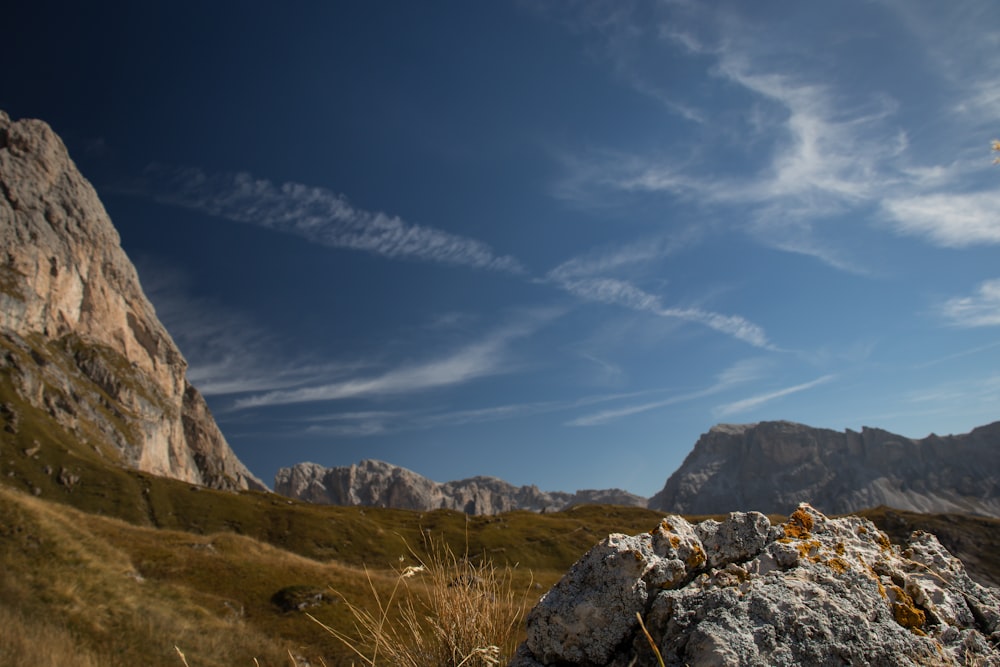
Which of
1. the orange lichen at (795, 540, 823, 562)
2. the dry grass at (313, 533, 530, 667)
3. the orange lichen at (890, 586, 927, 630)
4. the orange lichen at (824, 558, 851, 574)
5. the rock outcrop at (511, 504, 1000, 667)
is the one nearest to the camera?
the rock outcrop at (511, 504, 1000, 667)

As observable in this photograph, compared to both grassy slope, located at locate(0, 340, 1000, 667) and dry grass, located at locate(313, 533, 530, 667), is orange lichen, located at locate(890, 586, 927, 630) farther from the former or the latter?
dry grass, located at locate(313, 533, 530, 667)

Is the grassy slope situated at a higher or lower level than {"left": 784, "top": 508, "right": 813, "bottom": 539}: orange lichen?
lower

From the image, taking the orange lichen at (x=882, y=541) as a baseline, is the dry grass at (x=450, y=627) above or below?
below

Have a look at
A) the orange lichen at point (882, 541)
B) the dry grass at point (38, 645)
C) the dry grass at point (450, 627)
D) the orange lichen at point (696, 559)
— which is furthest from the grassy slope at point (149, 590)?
the orange lichen at point (882, 541)

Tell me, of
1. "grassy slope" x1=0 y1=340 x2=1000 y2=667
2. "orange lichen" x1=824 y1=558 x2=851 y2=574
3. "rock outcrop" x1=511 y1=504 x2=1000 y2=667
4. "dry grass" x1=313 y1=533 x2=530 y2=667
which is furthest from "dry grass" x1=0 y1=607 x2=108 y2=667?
"orange lichen" x1=824 y1=558 x2=851 y2=574

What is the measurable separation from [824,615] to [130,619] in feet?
70.0

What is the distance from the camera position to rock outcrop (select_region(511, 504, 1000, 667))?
414 cm

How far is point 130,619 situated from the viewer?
59.4 ft

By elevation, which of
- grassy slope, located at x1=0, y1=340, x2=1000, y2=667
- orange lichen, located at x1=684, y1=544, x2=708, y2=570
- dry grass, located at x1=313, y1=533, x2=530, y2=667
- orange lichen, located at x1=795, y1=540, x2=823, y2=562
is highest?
orange lichen, located at x1=795, y1=540, x2=823, y2=562

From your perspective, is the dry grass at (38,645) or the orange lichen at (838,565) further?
the dry grass at (38,645)

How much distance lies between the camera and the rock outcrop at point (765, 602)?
13.6 feet

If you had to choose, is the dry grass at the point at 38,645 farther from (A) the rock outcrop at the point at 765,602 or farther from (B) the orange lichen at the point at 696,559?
(B) the orange lichen at the point at 696,559

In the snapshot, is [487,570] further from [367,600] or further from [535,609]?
[367,600]

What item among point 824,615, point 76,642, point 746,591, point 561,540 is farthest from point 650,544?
point 561,540
